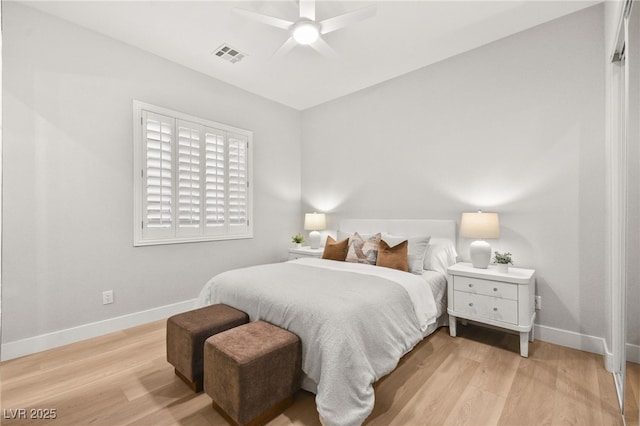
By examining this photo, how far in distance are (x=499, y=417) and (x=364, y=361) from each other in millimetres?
852

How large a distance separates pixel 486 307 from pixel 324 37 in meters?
2.96

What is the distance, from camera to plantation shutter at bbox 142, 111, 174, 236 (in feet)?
10.4

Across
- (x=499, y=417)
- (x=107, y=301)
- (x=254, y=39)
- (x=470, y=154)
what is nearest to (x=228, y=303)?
(x=107, y=301)

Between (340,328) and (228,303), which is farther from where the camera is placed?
(228,303)

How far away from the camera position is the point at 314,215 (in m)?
4.43

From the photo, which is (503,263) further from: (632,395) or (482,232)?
(632,395)

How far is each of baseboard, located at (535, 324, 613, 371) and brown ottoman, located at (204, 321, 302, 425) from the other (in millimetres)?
2338

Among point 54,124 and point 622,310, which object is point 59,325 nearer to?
point 54,124

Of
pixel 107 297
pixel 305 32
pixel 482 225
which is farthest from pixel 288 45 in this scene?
pixel 107 297

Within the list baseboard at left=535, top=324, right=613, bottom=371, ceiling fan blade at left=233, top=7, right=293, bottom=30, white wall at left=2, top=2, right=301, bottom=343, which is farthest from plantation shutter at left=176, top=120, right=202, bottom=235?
baseboard at left=535, top=324, right=613, bottom=371

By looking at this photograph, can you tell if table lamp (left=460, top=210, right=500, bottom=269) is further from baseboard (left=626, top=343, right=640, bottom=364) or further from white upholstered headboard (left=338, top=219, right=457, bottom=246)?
baseboard (left=626, top=343, right=640, bottom=364)

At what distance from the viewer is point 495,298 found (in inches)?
100

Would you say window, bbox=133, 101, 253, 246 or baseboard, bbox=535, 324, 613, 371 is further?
window, bbox=133, 101, 253, 246

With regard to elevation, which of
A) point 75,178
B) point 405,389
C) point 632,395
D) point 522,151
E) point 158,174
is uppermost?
point 522,151
